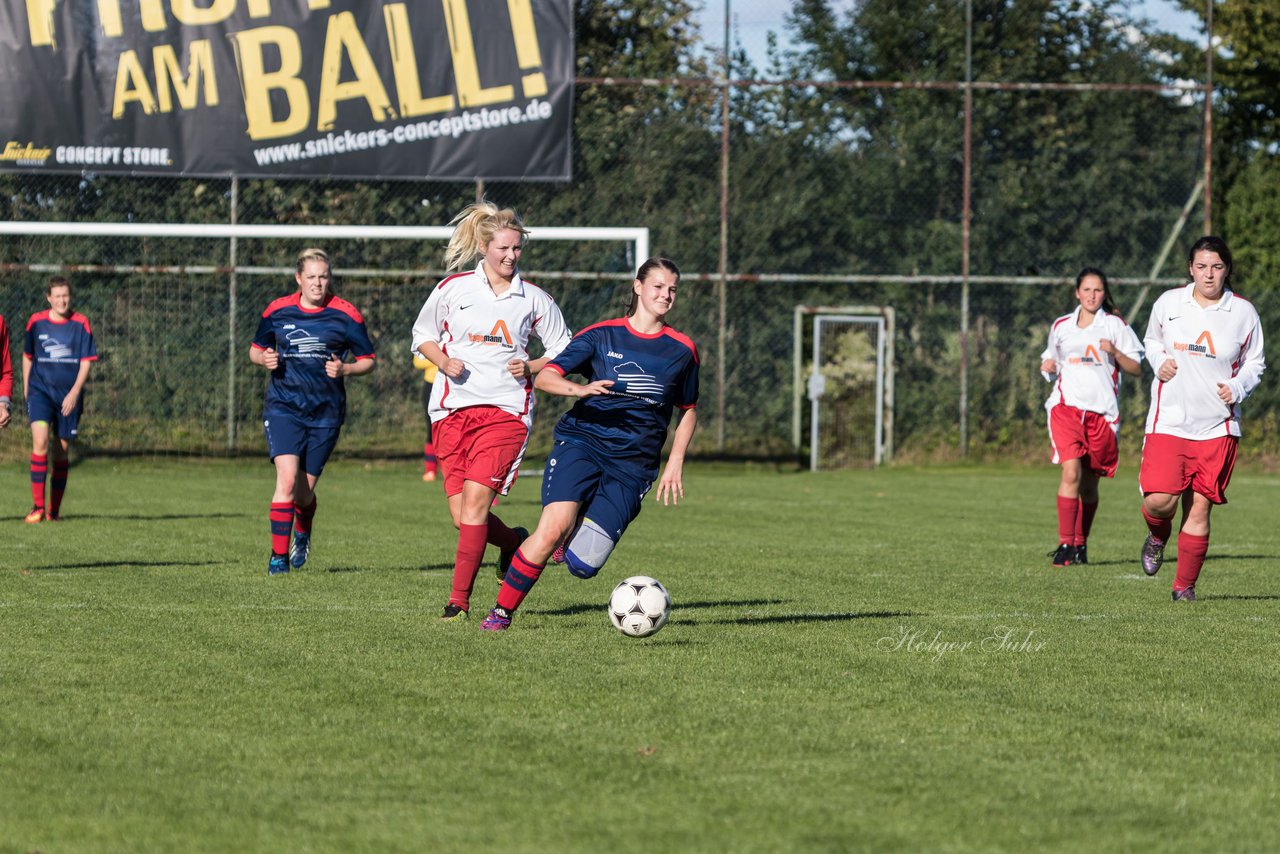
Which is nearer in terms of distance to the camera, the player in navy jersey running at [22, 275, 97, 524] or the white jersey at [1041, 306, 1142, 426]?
the white jersey at [1041, 306, 1142, 426]

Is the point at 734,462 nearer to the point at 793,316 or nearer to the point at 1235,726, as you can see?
the point at 793,316

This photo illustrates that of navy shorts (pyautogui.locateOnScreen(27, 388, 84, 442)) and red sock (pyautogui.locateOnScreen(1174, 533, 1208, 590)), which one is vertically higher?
navy shorts (pyautogui.locateOnScreen(27, 388, 84, 442))

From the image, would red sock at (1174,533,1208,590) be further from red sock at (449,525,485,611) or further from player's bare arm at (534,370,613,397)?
red sock at (449,525,485,611)

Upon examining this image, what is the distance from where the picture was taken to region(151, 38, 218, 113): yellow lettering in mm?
22078

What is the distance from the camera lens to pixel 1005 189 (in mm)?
23812

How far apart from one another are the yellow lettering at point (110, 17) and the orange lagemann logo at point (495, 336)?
50.1 feet

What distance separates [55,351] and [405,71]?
859 centimetres

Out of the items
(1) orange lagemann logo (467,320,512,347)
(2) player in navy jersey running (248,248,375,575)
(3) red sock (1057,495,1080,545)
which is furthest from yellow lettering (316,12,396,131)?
(1) orange lagemann logo (467,320,512,347)

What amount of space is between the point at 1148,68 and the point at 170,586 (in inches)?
741

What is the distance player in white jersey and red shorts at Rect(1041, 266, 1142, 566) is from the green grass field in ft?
2.32

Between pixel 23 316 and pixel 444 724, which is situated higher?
pixel 23 316

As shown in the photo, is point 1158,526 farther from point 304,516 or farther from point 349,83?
point 349,83

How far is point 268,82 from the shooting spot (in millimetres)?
22188

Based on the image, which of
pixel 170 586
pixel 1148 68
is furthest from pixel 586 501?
pixel 1148 68
